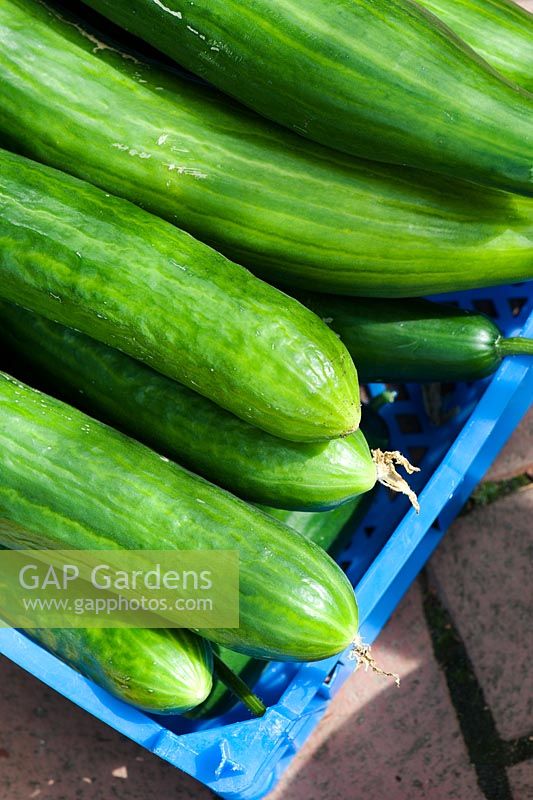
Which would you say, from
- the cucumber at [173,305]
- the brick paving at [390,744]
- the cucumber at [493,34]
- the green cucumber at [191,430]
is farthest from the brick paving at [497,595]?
the cucumber at [493,34]

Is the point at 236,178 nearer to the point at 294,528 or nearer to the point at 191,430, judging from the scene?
the point at 191,430

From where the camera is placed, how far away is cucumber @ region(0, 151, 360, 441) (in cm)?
133

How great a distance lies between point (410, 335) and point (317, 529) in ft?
1.46

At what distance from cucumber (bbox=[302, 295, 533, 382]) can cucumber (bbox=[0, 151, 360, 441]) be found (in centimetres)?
24

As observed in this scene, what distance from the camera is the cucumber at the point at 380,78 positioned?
1.32 m

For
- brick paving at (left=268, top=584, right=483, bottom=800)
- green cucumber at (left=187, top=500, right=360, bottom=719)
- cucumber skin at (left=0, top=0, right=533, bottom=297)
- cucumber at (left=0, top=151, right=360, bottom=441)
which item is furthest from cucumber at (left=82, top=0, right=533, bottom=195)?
brick paving at (left=268, top=584, right=483, bottom=800)

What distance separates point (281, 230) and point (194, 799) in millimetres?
1298

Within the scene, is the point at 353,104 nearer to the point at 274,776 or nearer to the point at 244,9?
the point at 244,9

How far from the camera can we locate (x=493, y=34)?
1.53 metres

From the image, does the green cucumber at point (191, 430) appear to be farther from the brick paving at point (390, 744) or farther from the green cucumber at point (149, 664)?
the brick paving at point (390, 744)

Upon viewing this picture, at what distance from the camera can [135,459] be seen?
1.42 m

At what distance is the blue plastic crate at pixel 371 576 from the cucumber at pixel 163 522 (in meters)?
0.19

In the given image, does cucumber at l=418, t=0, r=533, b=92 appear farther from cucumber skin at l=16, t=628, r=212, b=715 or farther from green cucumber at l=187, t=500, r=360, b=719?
cucumber skin at l=16, t=628, r=212, b=715

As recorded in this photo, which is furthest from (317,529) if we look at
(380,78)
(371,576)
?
(380,78)
